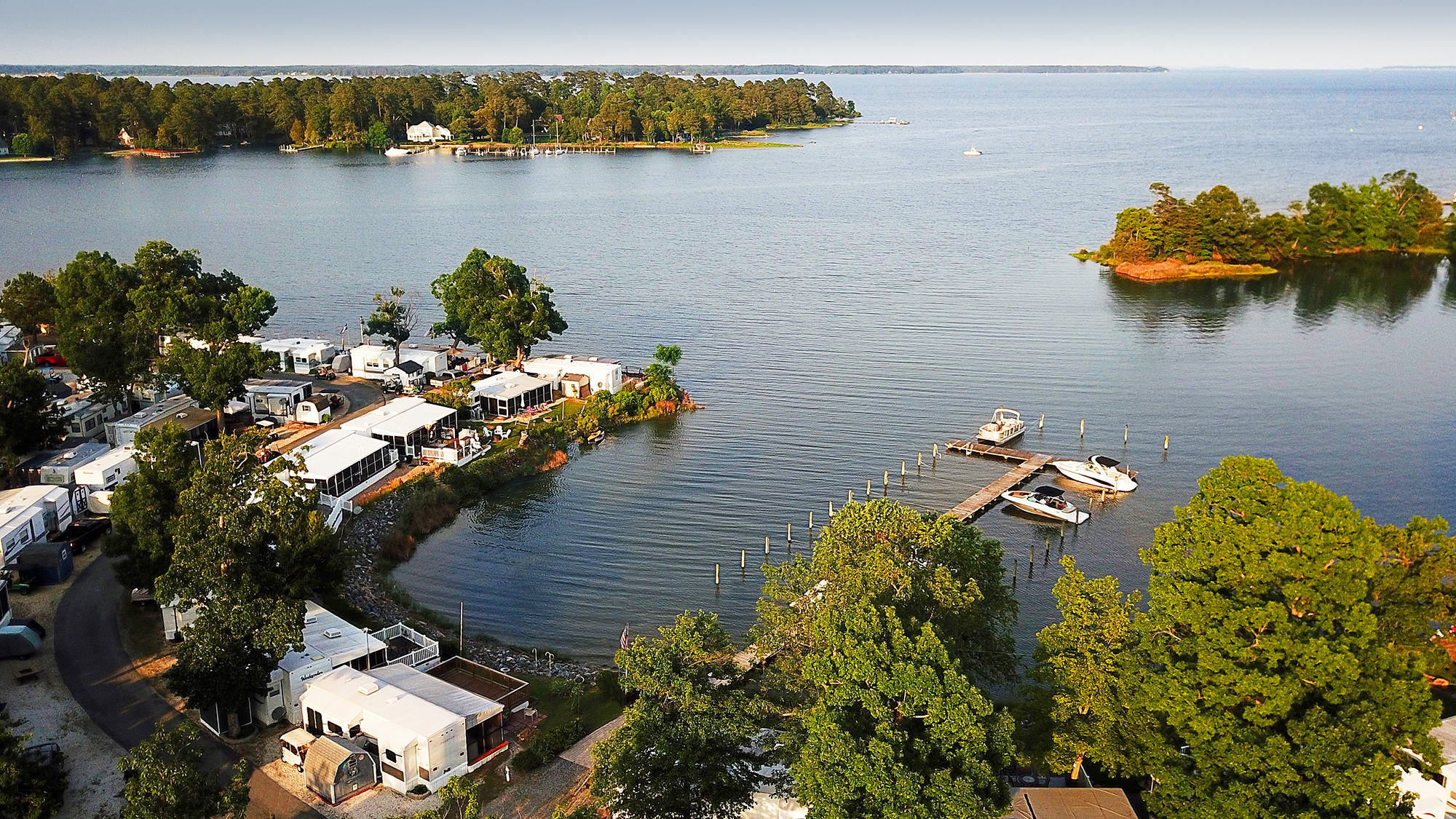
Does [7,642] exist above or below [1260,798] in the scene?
below

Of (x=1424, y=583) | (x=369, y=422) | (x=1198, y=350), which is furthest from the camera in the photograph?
(x=1198, y=350)

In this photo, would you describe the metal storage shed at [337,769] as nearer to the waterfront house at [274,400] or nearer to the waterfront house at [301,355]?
the waterfront house at [274,400]

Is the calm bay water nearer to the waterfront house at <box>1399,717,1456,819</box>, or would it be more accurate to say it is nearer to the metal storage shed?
the metal storage shed

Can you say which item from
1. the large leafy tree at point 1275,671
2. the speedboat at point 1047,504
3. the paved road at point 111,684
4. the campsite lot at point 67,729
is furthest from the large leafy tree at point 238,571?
the speedboat at point 1047,504

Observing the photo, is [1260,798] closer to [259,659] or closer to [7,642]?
[259,659]

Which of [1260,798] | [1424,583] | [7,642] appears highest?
[1424,583]

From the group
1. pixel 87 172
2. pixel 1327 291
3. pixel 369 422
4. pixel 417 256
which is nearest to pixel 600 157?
pixel 87 172

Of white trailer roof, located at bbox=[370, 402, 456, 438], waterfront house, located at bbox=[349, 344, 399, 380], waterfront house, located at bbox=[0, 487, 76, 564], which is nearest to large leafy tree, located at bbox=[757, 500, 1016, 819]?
waterfront house, located at bbox=[0, 487, 76, 564]
